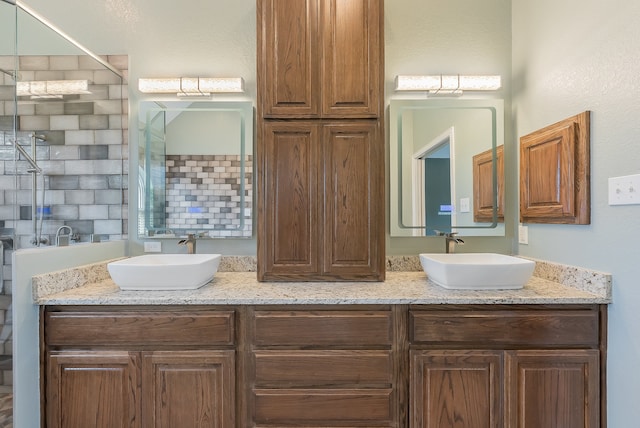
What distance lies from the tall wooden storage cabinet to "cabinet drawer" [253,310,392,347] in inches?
13.0

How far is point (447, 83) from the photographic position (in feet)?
7.30

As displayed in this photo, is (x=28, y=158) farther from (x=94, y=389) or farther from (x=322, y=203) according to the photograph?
(x=322, y=203)

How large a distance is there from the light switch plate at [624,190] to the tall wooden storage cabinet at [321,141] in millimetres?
1003

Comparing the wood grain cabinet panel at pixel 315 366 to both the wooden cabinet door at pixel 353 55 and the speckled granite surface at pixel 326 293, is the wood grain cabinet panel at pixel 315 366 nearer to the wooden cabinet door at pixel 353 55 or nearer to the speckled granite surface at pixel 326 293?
the speckled granite surface at pixel 326 293

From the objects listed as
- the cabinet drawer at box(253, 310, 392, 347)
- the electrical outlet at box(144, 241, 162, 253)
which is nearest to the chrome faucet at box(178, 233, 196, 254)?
the electrical outlet at box(144, 241, 162, 253)

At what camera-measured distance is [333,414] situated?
1592 millimetres

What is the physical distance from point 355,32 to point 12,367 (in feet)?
7.56

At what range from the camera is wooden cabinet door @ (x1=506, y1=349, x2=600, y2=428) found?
1569 millimetres

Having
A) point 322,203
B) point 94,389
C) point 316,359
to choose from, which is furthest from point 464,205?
point 94,389

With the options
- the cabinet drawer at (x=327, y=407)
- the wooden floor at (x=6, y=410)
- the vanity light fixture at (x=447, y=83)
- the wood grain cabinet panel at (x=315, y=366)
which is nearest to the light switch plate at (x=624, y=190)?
the wood grain cabinet panel at (x=315, y=366)

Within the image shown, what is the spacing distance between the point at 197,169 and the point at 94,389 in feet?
4.27

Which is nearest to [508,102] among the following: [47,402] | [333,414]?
[333,414]

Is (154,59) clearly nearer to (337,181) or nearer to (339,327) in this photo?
(337,181)

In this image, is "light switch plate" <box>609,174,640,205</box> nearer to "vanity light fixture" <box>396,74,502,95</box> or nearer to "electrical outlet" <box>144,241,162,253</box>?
"vanity light fixture" <box>396,74,502,95</box>
